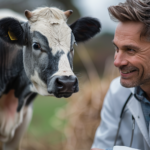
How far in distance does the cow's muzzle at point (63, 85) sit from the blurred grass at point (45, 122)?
2.86 metres

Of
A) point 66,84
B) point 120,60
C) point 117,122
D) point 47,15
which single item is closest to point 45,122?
point 117,122

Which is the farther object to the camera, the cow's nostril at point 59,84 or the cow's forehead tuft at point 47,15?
the cow's forehead tuft at point 47,15

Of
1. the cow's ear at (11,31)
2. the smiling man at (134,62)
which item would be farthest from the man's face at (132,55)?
the cow's ear at (11,31)

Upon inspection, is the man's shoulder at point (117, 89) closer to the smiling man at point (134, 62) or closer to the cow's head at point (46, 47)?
the smiling man at point (134, 62)

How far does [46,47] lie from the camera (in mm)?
1856

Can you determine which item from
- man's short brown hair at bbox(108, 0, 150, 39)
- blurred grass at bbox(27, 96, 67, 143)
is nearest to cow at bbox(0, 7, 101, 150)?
man's short brown hair at bbox(108, 0, 150, 39)

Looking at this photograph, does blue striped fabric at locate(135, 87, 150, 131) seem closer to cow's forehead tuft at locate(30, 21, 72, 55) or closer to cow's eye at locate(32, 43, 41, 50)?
cow's forehead tuft at locate(30, 21, 72, 55)

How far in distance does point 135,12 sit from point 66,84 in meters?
0.73

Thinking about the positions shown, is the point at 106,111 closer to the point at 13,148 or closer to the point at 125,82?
the point at 125,82

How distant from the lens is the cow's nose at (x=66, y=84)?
1.67m

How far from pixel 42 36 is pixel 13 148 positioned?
162 centimetres

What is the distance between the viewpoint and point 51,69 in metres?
1.82

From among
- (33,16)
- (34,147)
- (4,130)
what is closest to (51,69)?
(33,16)

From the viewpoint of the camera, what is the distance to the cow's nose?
1668mm
